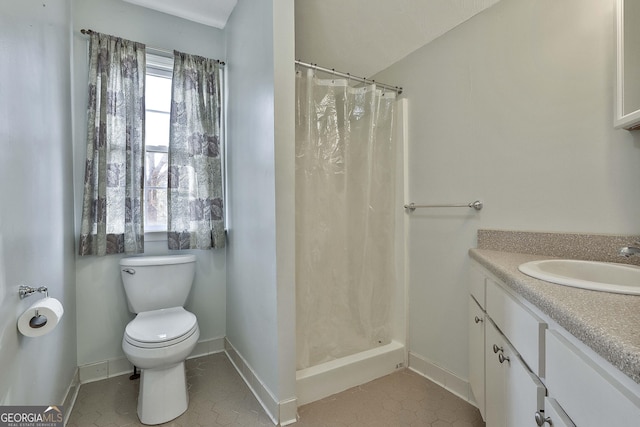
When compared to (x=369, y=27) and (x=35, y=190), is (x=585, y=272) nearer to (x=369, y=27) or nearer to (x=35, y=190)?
(x=369, y=27)

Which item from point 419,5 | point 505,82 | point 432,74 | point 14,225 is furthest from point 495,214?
point 14,225

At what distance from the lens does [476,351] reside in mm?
1395

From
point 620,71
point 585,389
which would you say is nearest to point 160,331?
point 585,389

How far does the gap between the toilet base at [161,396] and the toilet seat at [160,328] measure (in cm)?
20

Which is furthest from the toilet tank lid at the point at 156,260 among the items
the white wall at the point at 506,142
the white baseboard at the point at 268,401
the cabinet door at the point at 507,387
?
the cabinet door at the point at 507,387

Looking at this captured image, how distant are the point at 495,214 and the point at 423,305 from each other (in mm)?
745

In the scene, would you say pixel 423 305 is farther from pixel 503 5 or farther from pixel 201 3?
pixel 201 3

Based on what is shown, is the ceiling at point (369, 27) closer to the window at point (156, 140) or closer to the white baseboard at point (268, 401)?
the window at point (156, 140)

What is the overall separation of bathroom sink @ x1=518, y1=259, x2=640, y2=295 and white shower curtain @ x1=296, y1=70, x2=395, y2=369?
98 cm

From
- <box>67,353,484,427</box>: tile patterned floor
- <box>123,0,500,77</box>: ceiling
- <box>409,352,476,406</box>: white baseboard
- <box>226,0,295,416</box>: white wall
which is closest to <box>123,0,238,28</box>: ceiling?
<box>123,0,500,77</box>: ceiling

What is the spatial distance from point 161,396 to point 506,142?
222 centimetres

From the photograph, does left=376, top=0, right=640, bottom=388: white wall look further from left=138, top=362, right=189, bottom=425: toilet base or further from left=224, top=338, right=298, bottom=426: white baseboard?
left=138, top=362, right=189, bottom=425: toilet base

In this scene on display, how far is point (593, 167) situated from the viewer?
1219 mm

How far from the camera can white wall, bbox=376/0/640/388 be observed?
120cm
